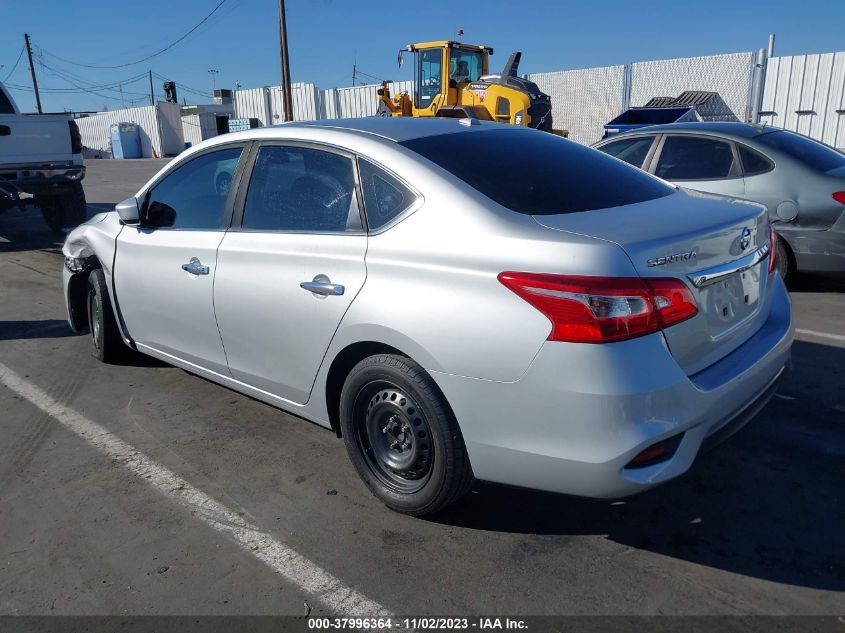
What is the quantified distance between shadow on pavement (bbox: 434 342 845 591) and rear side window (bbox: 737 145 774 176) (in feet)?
11.0

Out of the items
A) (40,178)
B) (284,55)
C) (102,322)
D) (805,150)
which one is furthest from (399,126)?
(284,55)

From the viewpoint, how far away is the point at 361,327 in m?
2.95

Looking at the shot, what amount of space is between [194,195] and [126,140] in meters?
48.5

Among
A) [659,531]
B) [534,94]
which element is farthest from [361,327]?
[534,94]

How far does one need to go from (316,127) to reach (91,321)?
9.14 ft

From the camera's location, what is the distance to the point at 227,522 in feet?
10.3

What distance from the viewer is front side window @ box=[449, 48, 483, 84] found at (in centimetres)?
1789

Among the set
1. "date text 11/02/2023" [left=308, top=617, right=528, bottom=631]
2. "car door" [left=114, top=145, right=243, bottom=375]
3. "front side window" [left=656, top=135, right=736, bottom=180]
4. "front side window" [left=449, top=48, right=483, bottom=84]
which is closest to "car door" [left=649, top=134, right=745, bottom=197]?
"front side window" [left=656, top=135, right=736, bottom=180]

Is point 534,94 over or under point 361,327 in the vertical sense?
over

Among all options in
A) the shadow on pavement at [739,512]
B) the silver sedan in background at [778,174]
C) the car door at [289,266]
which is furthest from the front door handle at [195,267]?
the silver sedan in background at [778,174]

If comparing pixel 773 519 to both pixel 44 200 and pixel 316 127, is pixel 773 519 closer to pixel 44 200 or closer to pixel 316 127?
pixel 316 127

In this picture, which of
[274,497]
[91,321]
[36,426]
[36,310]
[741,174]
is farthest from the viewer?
[36,310]

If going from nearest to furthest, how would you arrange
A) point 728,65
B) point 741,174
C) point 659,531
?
point 659,531, point 741,174, point 728,65

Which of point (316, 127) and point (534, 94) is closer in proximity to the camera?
point (316, 127)
